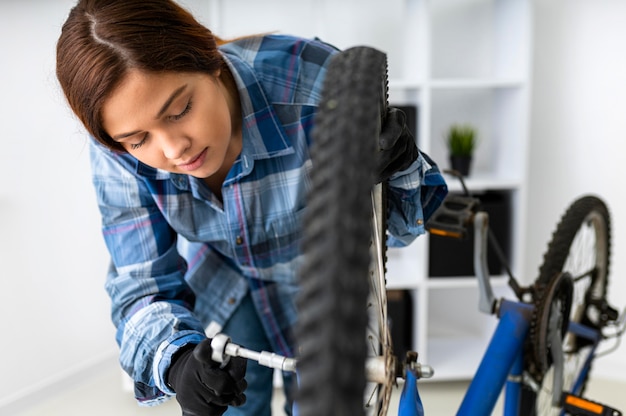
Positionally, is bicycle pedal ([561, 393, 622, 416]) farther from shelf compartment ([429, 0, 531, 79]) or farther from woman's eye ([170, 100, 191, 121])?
shelf compartment ([429, 0, 531, 79])

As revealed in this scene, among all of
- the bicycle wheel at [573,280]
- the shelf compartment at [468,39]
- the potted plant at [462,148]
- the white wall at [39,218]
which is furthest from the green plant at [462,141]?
the white wall at [39,218]

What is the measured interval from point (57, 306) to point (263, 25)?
4.09 ft

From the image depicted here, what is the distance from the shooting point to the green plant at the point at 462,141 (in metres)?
2.01

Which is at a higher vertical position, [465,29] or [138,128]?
[465,29]

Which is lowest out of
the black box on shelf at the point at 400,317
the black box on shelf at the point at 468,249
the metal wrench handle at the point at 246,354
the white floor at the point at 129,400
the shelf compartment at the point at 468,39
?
the white floor at the point at 129,400

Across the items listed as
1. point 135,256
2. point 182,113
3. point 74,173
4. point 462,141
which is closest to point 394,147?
point 182,113

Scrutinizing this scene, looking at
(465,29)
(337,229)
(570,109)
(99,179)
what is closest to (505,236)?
(570,109)

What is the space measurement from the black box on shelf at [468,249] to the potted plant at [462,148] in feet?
0.47

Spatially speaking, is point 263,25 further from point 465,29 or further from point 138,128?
point 138,128

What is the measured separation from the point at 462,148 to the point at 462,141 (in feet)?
0.08

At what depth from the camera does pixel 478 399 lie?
948mm

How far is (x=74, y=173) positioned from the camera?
2.16m

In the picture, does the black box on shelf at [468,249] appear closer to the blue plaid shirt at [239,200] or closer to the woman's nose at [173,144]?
the blue plaid shirt at [239,200]

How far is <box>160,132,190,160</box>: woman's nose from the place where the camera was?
0.76 meters
